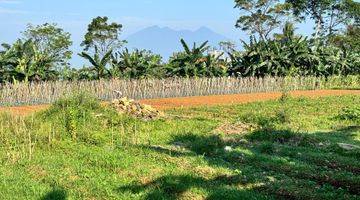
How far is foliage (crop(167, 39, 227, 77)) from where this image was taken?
1287 inches

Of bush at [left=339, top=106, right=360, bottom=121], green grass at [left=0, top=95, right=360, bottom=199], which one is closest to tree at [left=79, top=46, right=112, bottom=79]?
green grass at [left=0, top=95, right=360, bottom=199]

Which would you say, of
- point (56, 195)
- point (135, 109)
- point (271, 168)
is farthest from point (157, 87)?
point (56, 195)

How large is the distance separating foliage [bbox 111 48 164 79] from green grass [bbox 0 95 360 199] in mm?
14627

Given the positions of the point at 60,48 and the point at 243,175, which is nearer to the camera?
the point at 243,175

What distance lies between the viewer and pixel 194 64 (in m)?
33.4

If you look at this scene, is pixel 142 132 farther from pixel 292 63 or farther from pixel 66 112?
pixel 292 63

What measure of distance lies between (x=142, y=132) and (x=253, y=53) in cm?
2037

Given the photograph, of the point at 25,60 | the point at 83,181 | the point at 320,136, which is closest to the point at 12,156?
the point at 83,181

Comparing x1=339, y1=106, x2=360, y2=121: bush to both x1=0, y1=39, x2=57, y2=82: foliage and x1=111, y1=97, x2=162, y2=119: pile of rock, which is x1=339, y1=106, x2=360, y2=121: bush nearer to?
x1=111, y1=97, x2=162, y2=119: pile of rock

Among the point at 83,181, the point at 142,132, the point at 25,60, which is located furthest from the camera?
the point at 25,60

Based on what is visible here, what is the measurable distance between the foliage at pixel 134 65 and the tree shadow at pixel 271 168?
18.3m

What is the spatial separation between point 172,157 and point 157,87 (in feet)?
66.6

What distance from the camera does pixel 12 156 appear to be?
1159 cm

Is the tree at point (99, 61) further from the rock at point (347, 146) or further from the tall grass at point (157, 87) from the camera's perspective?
the rock at point (347, 146)
